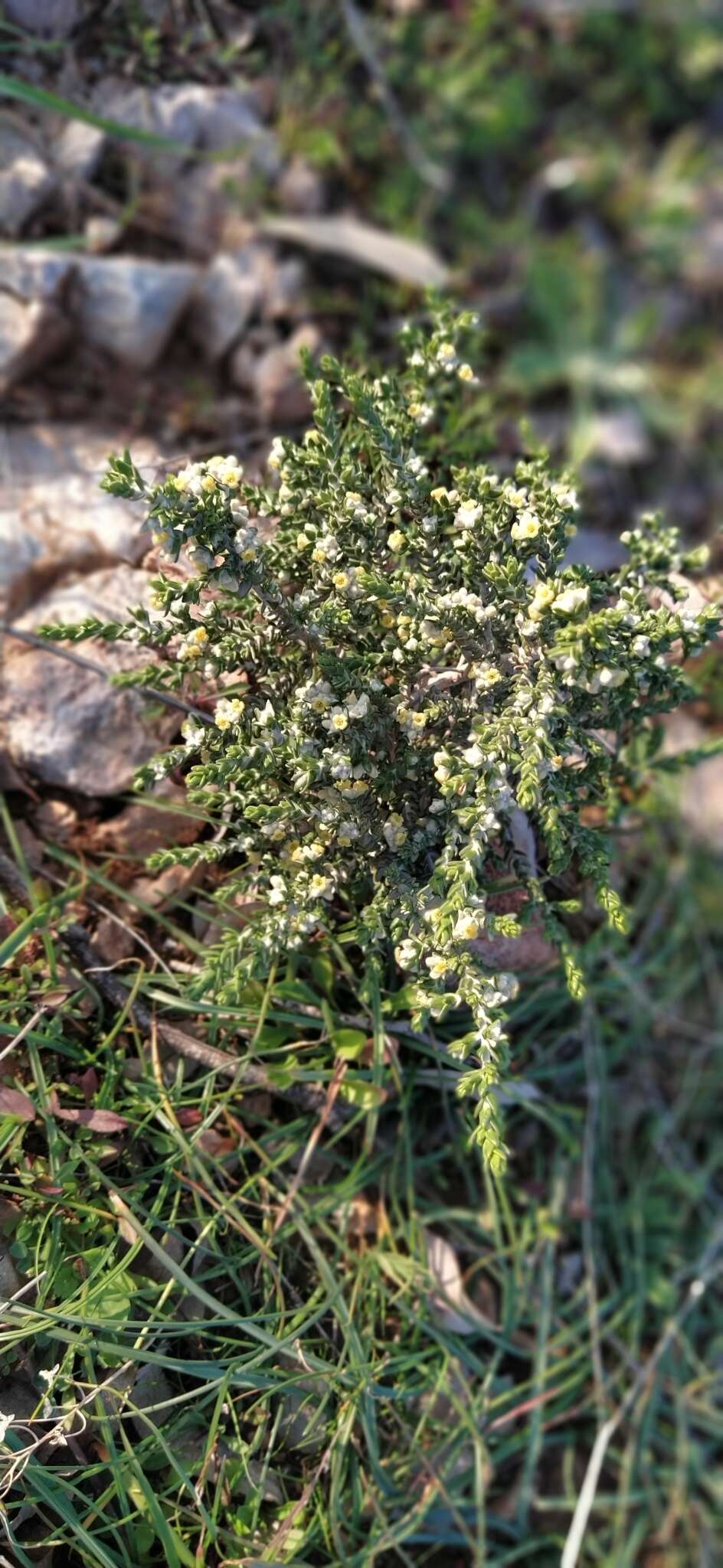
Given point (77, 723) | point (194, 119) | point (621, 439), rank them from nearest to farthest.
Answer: point (77, 723)
point (194, 119)
point (621, 439)

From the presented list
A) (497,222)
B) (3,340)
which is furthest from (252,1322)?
(497,222)

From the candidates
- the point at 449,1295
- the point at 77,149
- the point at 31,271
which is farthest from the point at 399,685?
the point at 77,149

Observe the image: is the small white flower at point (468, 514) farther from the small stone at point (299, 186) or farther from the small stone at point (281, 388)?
the small stone at point (299, 186)

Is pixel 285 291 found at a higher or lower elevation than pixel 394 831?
higher

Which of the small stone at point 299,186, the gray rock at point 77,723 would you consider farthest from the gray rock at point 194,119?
the gray rock at point 77,723

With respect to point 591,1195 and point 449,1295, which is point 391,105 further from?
point 449,1295

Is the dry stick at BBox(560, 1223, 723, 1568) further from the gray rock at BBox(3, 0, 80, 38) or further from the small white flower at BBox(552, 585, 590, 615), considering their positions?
the gray rock at BBox(3, 0, 80, 38)
